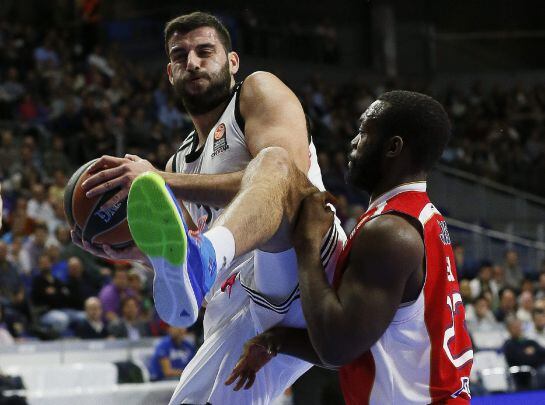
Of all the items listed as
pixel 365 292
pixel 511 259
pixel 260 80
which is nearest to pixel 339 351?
pixel 365 292

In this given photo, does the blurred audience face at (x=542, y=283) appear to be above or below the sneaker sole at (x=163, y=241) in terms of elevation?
below

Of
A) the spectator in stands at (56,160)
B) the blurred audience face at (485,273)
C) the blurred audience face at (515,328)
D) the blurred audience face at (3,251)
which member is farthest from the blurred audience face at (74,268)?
the blurred audience face at (485,273)

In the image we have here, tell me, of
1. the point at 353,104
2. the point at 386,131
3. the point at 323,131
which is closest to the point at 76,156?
the point at 323,131

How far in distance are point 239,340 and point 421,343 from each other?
1137mm

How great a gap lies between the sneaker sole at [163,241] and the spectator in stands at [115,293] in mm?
6441

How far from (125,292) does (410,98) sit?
657cm

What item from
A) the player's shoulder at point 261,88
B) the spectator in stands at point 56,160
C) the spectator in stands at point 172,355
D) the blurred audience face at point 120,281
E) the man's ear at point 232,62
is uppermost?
the man's ear at point 232,62

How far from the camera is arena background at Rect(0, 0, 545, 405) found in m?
8.57

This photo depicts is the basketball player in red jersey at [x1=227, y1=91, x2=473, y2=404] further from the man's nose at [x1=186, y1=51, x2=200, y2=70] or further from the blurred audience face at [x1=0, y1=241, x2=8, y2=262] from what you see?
the blurred audience face at [x1=0, y1=241, x2=8, y2=262]

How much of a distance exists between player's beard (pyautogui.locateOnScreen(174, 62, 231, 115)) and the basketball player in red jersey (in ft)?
3.76

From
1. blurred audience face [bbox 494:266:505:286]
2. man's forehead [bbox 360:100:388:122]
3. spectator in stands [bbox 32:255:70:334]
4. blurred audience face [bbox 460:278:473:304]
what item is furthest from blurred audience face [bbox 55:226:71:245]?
man's forehead [bbox 360:100:388:122]

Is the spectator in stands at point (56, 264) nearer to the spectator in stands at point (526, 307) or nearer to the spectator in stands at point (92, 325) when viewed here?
the spectator in stands at point (92, 325)

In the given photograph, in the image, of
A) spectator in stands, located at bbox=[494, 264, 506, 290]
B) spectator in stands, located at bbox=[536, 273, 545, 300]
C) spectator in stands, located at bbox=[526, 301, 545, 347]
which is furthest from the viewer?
spectator in stands, located at bbox=[494, 264, 506, 290]

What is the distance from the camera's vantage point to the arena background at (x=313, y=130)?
8.57 meters
